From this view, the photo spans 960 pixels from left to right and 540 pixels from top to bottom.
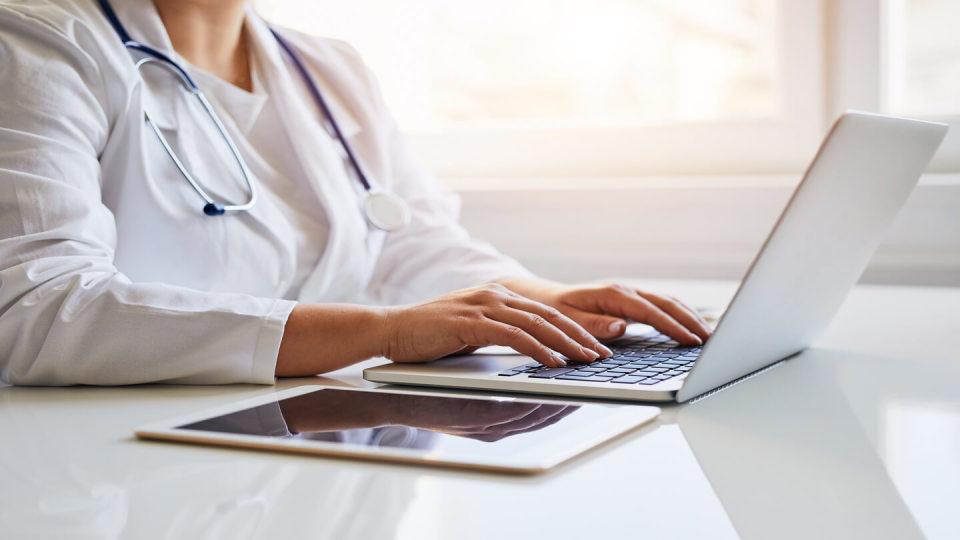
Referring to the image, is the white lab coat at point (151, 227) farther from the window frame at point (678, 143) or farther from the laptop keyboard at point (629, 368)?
the window frame at point (678, 143)

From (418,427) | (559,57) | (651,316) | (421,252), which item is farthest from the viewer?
(559,57)

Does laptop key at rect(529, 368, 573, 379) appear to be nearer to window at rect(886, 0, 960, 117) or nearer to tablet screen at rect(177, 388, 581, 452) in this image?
tablet screen at rect(177, 388, 581, 452)

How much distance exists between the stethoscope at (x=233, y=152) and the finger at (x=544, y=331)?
1.17ft

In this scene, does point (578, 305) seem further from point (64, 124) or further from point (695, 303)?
point (64, 124)

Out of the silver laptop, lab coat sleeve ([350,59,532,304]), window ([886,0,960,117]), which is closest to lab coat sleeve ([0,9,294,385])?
the silver laptop

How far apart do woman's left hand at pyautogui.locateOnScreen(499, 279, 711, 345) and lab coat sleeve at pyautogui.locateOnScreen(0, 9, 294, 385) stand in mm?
297

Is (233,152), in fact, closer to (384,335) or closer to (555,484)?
(384,335)

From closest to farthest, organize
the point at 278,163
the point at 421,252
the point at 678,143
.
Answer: the point at 278,163, the point at 421,252, the point at 678,143

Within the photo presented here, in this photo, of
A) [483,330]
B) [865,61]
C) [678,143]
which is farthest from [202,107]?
[865,61]

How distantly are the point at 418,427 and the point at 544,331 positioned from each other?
0.22m

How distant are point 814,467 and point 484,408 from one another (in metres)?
0.20

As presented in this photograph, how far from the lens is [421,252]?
4.61 feet

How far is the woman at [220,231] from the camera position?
0.82 metres

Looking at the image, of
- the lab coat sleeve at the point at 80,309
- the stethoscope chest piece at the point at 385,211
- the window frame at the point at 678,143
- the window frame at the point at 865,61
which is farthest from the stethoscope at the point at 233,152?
the window frame at the point at 865,61
